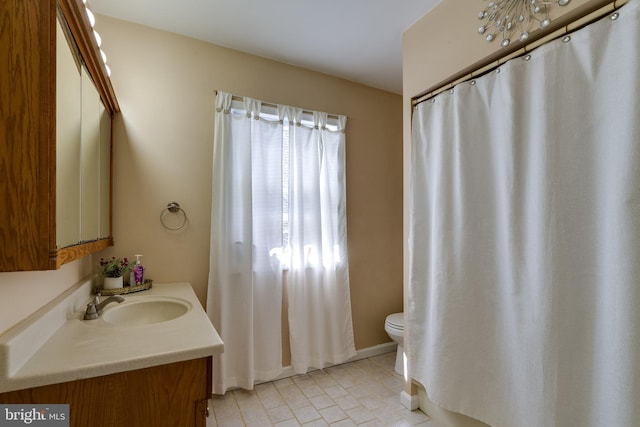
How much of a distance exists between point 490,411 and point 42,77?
2.31 meters

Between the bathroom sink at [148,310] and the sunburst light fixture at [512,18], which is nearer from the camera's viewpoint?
the sunburst light fixture at [512,18]

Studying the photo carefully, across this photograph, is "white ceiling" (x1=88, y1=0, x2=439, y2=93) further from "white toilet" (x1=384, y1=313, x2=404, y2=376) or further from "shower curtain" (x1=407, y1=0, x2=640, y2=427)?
"white toilet" (x1=384, y1=313, x2=404, y2=376)

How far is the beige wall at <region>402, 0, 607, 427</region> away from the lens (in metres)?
1.57

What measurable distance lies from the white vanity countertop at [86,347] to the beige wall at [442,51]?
1404mm

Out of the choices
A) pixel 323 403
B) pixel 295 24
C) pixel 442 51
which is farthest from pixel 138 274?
pixel 442 51

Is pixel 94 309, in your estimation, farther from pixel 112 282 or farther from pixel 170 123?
pixel 170 123

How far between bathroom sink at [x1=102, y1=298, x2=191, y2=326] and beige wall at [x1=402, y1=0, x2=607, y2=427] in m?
1.45

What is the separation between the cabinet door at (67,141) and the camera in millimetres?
1014

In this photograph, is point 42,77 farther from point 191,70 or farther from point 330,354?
Answer: point 330,354

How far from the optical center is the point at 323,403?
2.09 metres

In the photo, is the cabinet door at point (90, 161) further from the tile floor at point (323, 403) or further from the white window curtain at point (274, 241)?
the tile floor at point (323, 403)

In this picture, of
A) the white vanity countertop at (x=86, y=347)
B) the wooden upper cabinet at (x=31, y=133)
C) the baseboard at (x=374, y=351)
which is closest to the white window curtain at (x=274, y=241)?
the baseboard at (x=374, y=351)

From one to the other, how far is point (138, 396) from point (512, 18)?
2.22m

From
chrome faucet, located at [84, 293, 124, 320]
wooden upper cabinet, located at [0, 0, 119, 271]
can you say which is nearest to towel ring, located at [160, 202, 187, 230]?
chrome faucet, located at [84, 293, 124, 320]
